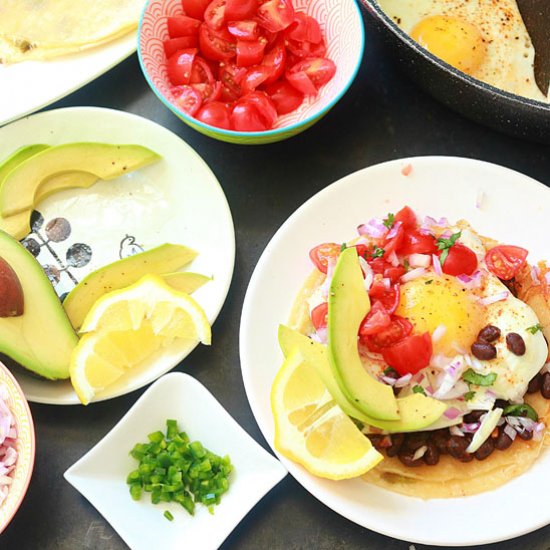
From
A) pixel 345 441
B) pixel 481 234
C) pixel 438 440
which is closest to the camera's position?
pixel 345 441

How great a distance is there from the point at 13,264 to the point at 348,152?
1.17 meters

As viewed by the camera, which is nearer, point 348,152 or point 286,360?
point 286,360

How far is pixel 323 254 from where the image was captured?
7.27 feet

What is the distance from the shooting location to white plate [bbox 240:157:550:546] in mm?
1977


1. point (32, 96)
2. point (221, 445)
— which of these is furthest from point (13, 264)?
point (221, 445)

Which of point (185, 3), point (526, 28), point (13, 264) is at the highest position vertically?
point (185, 3)

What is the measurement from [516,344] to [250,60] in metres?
1.20

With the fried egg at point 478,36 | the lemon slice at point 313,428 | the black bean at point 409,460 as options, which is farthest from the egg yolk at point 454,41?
the black bean at point 409,460

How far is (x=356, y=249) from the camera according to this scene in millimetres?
2150

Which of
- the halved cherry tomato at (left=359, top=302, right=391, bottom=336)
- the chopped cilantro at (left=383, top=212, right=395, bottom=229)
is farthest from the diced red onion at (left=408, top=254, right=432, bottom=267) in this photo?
the halved cherry tomato at (left=359, top=302, right=391, bottom=336)

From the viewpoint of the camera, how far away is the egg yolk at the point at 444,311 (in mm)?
2064

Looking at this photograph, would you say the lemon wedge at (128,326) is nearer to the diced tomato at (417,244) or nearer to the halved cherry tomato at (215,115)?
the halved cherry tomato at (215,115)

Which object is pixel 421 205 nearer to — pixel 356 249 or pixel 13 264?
pixel 356 249

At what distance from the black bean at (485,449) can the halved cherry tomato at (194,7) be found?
5.28 ft
